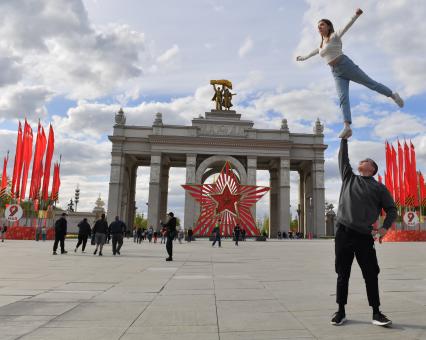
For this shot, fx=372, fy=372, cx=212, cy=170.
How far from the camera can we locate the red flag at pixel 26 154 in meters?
30.3

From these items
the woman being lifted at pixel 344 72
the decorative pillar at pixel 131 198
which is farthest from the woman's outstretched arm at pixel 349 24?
the decorative pillar at pixel 131 198

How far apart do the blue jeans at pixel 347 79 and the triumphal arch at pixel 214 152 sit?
46881 mm

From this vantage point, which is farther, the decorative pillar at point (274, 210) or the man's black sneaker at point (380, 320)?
the decorative pillar at point (274, 210)

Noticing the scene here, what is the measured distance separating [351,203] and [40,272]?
8.02 metres

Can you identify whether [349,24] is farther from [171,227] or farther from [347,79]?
[171,227]

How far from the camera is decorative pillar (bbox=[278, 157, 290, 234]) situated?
53938 millimetres

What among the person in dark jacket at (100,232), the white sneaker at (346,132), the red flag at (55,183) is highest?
the red flag at (55,183)

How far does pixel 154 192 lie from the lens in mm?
52375

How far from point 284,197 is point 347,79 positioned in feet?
163

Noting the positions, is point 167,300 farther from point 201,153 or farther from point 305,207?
point 305,207

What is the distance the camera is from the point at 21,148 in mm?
30438

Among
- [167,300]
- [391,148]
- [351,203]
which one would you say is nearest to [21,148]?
[167,300]

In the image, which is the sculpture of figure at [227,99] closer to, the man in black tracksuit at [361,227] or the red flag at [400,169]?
the red flag at [400,169]

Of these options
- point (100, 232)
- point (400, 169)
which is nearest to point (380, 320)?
point (100, 232)
